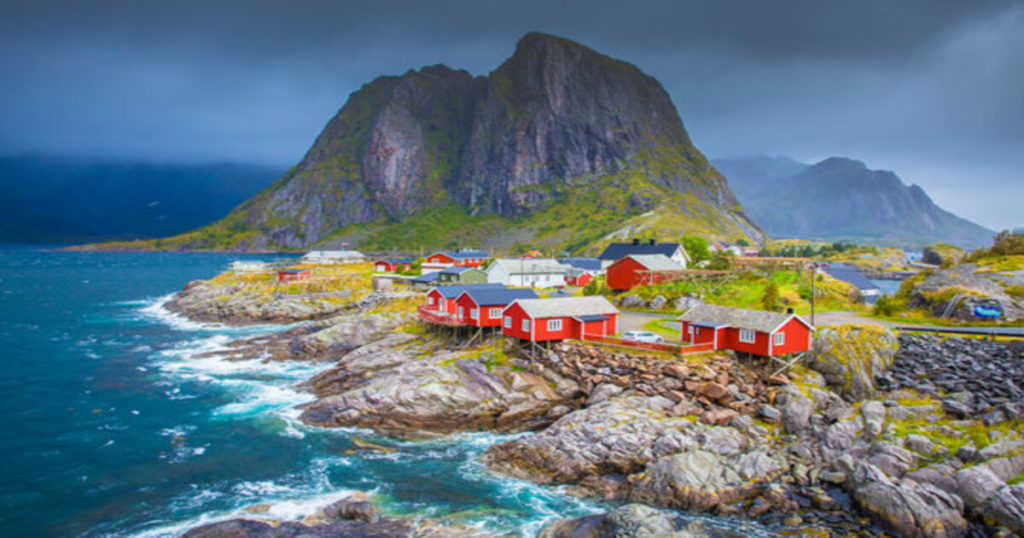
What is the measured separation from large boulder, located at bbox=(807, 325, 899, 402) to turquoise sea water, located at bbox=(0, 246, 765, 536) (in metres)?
19.3

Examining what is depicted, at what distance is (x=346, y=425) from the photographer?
38781mm

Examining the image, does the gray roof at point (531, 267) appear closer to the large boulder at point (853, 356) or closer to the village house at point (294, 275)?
the village house at point (294, 275)

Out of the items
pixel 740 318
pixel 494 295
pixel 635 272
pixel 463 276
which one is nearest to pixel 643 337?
pixel 740 318

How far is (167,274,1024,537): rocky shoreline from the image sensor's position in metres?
24.6

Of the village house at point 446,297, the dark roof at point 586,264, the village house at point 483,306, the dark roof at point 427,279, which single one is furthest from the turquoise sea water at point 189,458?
the dark roof at point 586,264

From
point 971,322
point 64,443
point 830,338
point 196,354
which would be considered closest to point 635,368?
point 830,338

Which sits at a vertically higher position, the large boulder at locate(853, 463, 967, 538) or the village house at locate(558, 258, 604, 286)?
the village house at locate(558, 258, 604, 286)

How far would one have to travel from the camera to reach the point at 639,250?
94.2 meters

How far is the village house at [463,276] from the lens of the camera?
84812mm

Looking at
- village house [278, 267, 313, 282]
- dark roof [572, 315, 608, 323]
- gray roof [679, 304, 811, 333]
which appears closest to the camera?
gray roof [679, 304, 811, 333]

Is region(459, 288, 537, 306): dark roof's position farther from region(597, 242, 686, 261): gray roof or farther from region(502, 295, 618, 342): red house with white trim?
region(597, 242, 686, 261): gray roof

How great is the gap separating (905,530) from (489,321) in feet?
112

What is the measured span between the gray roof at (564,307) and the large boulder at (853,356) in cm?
1602

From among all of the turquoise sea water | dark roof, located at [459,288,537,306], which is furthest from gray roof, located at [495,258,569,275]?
the turquoise sea water
